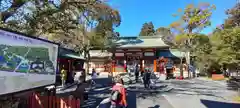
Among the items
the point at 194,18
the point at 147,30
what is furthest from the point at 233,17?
the point at 147,30

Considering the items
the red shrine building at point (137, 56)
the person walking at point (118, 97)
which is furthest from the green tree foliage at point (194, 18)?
the person walking at point (118, 97)

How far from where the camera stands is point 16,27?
21.1 feet

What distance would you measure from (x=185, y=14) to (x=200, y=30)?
2.65 metres

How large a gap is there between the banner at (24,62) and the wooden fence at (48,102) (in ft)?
1.60

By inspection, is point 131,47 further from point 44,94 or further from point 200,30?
point 44,94

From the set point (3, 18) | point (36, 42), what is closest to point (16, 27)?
A: point (3, 18)

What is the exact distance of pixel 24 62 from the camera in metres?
4.21

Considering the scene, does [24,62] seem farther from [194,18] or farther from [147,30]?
[147,30]

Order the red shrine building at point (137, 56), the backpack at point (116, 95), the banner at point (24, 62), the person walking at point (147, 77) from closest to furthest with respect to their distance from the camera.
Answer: the banner at point (24, 62)
the backpack at point (116, 95)
the person walking at point (147, 77)
the red shrine building at point (137, 56)

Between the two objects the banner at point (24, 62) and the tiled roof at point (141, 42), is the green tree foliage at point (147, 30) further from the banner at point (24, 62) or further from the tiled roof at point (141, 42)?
the banner at point (24, 62)

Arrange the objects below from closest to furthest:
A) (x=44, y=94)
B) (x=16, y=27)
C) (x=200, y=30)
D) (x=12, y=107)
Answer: (x=12, y=107)
(x=44, y=94)
(x=16, y=27)
(x=200, y=30)

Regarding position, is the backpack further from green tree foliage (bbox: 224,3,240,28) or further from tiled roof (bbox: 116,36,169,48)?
tiled roof (bbox: 116,36,169,48)

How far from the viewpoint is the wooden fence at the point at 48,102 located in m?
5.27

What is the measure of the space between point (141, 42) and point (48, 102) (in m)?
22.4
